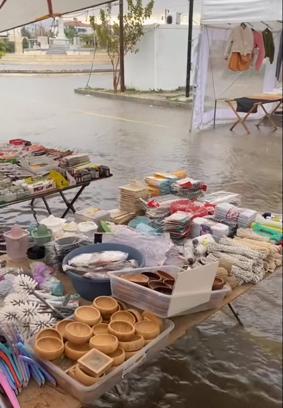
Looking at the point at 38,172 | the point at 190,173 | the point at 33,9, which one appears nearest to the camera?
the point at 38,172

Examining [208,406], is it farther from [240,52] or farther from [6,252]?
[240,52]

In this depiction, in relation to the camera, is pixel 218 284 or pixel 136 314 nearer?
pixel 136 314

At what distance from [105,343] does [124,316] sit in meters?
0.12

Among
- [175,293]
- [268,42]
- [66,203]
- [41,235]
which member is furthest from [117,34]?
[175,293]

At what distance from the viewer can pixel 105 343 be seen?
88 centimetres

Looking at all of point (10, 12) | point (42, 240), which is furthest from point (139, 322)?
point (10, 12)

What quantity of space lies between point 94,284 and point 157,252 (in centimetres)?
27

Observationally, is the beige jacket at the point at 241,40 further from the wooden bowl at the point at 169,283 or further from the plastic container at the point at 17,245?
the wooden bowl at the point at 169,283

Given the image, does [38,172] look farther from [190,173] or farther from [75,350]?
[190,173]

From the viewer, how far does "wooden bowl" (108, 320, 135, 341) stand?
91cm

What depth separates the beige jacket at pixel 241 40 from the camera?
4746 millimetres

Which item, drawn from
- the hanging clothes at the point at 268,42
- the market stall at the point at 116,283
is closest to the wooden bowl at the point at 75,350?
the market stall at the point at 116,283

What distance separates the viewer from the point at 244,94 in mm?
5523

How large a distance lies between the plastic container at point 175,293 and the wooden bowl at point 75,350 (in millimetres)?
193
